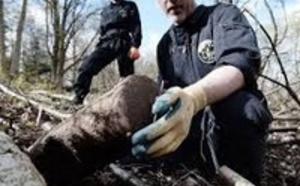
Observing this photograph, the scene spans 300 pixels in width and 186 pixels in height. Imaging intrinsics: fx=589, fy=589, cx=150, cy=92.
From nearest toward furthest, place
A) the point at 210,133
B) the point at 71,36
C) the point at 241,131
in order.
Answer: the point at 241,131, the point at 210,133, the point at 71,36

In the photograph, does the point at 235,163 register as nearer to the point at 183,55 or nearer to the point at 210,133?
the point at 210,133

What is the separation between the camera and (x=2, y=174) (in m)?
1.81

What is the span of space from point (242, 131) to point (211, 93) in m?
0.32

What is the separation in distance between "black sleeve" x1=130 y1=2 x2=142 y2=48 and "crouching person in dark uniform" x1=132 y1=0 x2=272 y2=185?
3.67m

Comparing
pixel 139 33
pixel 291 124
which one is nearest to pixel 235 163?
pixel 291 124

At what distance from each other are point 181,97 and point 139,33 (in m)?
4.86

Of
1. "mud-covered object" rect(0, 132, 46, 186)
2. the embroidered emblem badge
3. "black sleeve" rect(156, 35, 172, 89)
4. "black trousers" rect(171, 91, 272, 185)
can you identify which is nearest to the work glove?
"mud-covered object" rect(0, 132, 46, 186)

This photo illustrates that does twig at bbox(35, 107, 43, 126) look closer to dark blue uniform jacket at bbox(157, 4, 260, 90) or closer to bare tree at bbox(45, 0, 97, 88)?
dark blue uniform jacket at bbox(157, 4, 260, 90)

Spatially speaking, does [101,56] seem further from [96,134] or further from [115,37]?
[96,134]

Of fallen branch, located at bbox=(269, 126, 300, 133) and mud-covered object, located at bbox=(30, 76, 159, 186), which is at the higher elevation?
mud-covered object, located at bbox=(30, 76, 159, 186)

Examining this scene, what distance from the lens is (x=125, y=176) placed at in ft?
8.47

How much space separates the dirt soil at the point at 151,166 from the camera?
8.68 ft

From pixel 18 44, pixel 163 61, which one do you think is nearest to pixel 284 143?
pixel 163 61

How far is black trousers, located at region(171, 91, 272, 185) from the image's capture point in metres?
2.43
